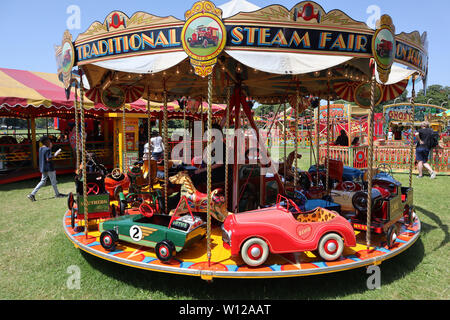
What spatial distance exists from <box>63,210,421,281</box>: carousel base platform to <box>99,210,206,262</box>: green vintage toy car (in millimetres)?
143

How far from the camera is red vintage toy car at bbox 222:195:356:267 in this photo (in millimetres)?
3479

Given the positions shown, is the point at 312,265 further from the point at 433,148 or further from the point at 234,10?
the point at 433,148

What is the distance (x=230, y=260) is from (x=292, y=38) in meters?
2.72

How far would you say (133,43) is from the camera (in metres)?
3.52

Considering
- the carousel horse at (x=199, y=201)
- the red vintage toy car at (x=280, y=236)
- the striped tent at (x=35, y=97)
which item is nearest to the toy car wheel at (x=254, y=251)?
the red vintage toy car at (x=280, y=236)

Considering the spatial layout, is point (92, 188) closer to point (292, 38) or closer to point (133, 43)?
point (133, 43)

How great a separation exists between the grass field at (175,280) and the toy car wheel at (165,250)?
474 millimetres

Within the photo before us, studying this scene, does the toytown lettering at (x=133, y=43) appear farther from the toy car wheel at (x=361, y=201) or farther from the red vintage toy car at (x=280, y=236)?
the toy car wheel at (x=361, y=201)

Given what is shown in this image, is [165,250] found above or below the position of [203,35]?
below

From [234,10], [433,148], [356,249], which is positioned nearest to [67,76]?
[234,10]

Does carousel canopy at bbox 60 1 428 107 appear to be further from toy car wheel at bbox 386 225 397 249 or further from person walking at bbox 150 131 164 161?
person walking at bbox 150 131 164 161

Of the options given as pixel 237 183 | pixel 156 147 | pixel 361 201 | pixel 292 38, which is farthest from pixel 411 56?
pixel 156 147

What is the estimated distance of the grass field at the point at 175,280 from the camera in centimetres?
360

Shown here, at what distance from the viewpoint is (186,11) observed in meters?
3.18
